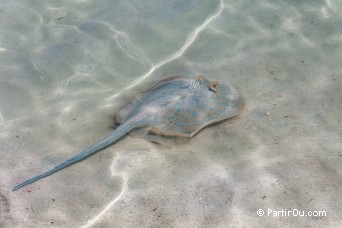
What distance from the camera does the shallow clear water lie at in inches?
123

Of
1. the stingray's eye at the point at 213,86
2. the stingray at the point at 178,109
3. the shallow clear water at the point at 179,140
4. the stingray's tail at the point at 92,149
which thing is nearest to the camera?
the shallow clear water at the point at 179,140

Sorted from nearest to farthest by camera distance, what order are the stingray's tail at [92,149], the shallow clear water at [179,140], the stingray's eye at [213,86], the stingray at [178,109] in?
1. the shallow clear water at [179,140]
2. the stingray's tail at [92,149]
3. the stingray at [178,109]
4. the stingray's eye at [213,86]

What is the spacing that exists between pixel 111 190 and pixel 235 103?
1937 millimetres

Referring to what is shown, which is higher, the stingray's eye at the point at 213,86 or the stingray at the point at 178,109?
the stingray's eye at the point at 213,86

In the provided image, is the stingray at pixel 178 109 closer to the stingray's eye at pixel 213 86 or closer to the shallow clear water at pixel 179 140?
the stingray's eye at pixel 213 86

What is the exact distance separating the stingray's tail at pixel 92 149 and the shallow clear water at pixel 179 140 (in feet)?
0.26

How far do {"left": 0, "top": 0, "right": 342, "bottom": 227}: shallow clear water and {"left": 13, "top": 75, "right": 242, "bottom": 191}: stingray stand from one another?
0.14m

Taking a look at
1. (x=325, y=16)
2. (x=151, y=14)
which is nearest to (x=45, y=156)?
(x=151, y=14)

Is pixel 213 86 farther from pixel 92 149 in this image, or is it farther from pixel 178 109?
pixel 92 149

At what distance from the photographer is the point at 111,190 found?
10.9ft

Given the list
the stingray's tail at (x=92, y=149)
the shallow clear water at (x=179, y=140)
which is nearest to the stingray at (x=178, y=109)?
the stingray's tail at (x=92, y=149)

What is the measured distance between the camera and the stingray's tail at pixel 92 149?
11.2 feet

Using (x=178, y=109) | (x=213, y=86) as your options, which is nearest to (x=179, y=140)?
(x=178, y=109)

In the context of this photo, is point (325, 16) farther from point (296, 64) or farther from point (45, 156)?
point (45, 156)
